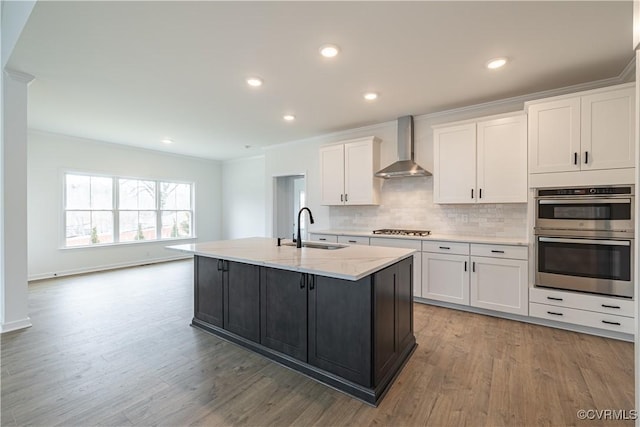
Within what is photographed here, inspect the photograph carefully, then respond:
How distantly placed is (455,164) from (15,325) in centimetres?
537

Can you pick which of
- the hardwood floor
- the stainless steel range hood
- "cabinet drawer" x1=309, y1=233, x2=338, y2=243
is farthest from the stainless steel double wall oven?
"cabinet drawer" x1=309, y1=233, x2=338, y2=243

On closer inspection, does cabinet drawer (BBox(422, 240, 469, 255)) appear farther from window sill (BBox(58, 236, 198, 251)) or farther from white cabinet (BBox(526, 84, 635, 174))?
window sill (BBox(58, 236, 198, 251))

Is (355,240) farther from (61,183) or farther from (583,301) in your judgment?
(61,183)

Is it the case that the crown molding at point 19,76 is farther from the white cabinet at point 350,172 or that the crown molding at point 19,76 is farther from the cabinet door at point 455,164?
the cabinet door at point 455,164

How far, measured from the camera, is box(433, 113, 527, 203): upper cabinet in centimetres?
335

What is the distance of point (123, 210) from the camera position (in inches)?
250

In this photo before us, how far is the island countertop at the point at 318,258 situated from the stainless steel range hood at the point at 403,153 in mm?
1747

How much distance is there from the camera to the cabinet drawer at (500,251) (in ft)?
10.4

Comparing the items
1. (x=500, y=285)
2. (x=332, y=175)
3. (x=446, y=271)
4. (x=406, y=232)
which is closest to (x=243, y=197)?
(x=332, y=175)

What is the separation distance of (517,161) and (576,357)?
6.70 ft

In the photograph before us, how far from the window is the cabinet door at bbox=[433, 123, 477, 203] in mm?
6262

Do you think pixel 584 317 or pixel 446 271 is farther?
pixel 446 271

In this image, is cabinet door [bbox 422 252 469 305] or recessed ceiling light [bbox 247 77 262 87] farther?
cabinet door [bbox 422 252 469 305]

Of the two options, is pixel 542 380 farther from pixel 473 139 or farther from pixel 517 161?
pixel 473 139
